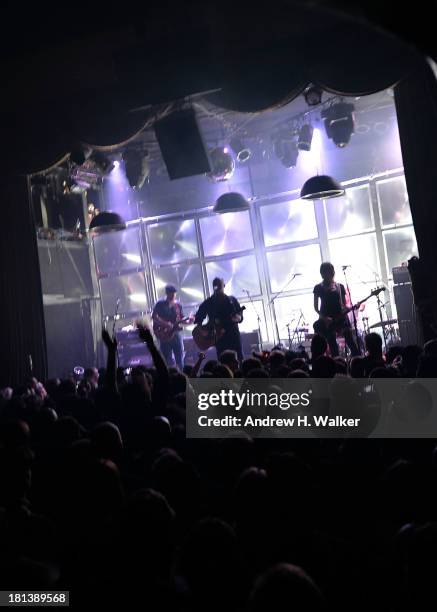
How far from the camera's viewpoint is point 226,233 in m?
14.3

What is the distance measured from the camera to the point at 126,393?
15.1ft

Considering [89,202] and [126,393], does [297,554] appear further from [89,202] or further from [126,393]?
[89,202]

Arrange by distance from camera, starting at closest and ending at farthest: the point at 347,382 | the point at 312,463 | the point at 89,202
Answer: the point at 312,463 < the point at 347,382 < the point at 89,202

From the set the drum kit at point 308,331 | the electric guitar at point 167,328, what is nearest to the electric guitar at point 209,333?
the electric guitar at point 167,328

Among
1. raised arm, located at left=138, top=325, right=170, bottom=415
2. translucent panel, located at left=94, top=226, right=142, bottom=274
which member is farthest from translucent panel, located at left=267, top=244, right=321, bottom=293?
raised arm, located at left=138, top=325, right=170, bottom=415

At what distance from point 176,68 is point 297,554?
6.66 meters

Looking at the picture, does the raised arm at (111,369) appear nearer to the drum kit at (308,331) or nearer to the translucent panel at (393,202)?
the drum kit at (308,331)

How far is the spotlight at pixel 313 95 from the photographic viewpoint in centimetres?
785

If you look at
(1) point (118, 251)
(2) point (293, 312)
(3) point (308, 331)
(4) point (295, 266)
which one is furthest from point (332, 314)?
(1) point (118, 251)

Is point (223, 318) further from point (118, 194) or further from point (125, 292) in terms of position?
point (118, 194)

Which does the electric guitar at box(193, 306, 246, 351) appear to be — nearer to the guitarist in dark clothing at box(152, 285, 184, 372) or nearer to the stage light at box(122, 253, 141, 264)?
the guitarist in dark clothing at box(152, 285, 184, 372)

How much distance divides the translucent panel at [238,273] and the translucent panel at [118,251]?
5.62ft

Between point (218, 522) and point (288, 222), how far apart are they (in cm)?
1238

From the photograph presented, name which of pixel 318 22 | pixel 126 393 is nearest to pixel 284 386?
pixel 126 393
